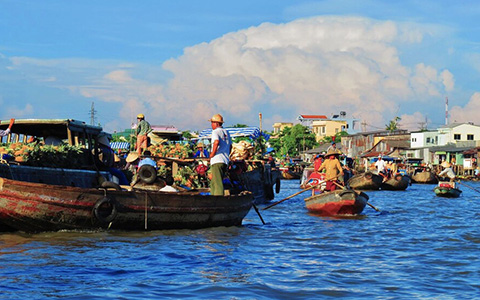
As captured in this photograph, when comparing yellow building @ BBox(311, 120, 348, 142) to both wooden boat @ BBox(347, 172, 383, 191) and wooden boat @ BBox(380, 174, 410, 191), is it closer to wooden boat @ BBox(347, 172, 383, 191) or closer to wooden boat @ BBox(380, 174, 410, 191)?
wooden boat @ BBox(380, 174, 410, 191)

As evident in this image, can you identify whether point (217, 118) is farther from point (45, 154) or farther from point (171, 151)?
point (171, 151)

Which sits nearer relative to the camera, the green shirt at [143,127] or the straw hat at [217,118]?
the straw hat at [217,118]

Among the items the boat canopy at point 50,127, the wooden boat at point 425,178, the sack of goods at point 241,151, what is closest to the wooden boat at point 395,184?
the wooden boat at point 425,178

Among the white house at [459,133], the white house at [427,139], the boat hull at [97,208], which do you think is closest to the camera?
the boat hull at [97,208]

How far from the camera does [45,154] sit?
12.2 metres

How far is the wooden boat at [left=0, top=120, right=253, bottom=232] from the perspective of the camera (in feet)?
33.4

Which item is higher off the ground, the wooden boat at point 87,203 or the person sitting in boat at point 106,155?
the person sitting in boat at point 106,155

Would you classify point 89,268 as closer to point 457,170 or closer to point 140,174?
point 140,174

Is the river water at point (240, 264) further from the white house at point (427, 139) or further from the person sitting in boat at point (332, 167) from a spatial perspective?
the white house at point (427, 139)

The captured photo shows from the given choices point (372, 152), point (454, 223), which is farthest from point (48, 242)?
point (372, 152)

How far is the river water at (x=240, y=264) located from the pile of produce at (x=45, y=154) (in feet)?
5.12

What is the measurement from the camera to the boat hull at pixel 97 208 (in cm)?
1013

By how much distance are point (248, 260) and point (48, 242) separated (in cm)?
318

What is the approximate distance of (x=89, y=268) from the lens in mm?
8117
